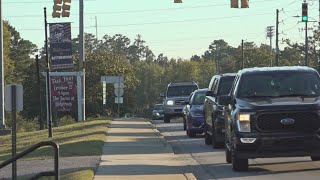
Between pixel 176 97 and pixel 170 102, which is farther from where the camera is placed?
pixel 176 97

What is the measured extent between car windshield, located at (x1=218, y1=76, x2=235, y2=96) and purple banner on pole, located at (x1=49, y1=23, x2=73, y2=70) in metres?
15.5

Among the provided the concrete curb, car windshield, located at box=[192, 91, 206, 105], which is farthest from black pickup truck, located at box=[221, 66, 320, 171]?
car windshield, located at box=[192, 91, 206, 105]

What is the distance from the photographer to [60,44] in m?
33.1

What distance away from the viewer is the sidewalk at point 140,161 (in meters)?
12.6

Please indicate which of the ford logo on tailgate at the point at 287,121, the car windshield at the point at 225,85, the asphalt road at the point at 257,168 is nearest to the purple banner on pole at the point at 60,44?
the car windshield at the point at 225,85

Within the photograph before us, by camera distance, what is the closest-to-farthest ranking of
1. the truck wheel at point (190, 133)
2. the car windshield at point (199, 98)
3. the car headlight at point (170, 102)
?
the car windshield at point (199, 98), the truck wheel at point (190, 133), the car headlight at point (170, 102)

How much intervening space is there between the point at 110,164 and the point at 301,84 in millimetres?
4606

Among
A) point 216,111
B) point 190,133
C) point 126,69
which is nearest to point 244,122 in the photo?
point 216,111

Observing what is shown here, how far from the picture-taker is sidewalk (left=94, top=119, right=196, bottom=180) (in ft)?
41.5

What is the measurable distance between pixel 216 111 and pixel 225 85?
1.37m

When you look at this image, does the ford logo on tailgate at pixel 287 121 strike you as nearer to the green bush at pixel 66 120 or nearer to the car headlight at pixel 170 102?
the car headlight at pixel 170 102

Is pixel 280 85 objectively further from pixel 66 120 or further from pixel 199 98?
pixel 66 120

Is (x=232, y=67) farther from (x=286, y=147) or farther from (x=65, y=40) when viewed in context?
(x=286, y=147)

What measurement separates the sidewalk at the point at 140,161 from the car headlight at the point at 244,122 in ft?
4.46
